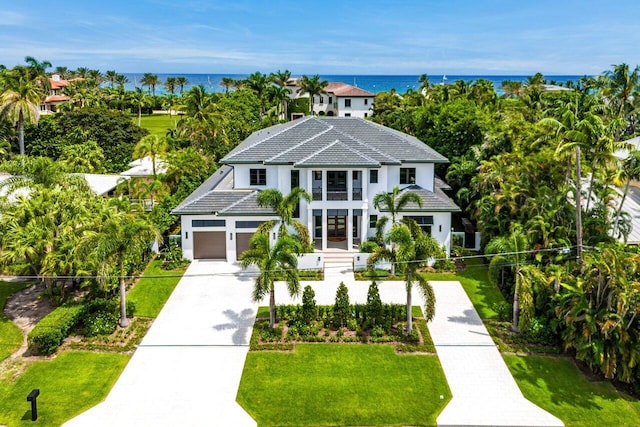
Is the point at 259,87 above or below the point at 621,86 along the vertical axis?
above

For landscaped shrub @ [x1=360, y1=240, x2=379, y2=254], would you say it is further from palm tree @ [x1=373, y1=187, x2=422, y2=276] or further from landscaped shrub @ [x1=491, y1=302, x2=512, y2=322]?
landscaped shrub @ [x1=491, y1=302, x2=512, y2=322]

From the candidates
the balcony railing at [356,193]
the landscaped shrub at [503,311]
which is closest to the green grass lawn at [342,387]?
the landscaped shrub at [503,311]

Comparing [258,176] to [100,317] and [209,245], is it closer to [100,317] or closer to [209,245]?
[209,245]

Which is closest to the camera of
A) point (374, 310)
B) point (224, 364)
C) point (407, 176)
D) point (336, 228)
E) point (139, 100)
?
point (224, 364)

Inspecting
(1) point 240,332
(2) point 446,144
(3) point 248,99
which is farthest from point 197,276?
(3) point 248,99

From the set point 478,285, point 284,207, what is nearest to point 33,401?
point 284,207

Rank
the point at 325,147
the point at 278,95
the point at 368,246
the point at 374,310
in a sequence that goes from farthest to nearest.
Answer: the point at 278,95 → the point at 325,147 → the point at 368,246 → the point at 374,310

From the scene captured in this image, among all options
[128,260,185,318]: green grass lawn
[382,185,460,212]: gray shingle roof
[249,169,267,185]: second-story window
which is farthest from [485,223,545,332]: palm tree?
[128,260,185,318]: green grass lawn

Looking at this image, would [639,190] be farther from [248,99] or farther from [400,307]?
[248,99]
